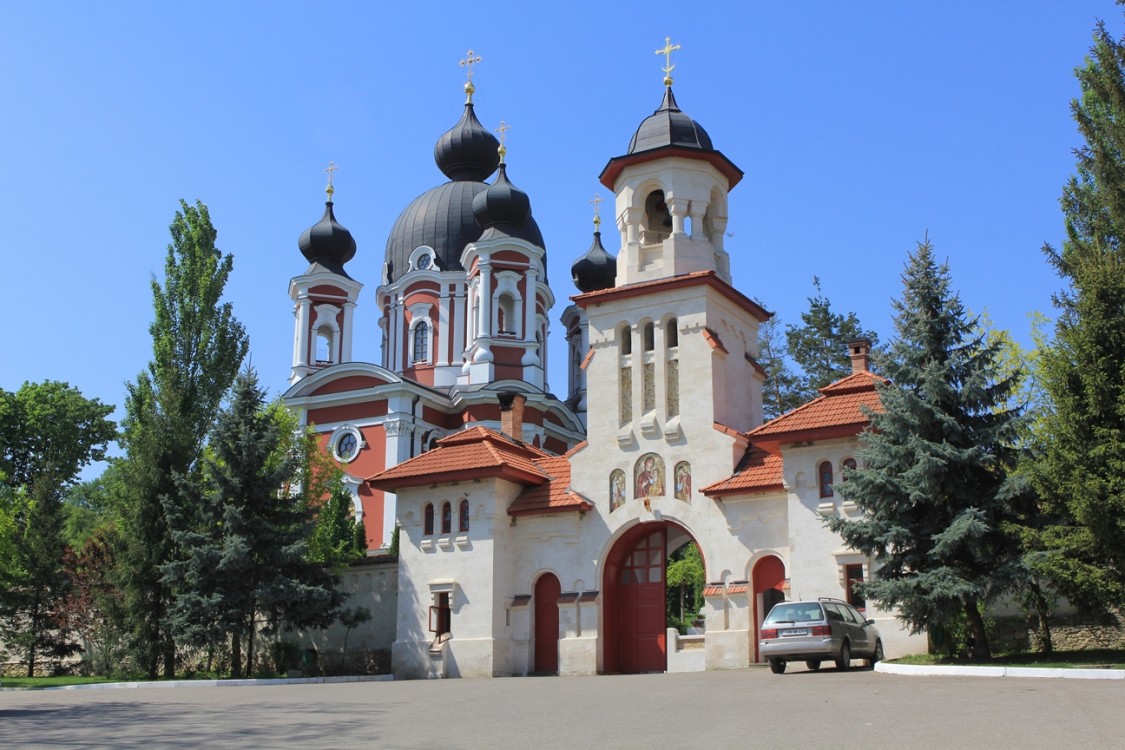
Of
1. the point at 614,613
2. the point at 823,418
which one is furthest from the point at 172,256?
the point at 823,418

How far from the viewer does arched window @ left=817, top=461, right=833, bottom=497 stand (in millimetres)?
23953

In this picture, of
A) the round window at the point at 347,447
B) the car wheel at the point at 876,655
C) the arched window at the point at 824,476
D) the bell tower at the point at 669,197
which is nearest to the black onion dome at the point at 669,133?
the bell tower at the point at 669,197

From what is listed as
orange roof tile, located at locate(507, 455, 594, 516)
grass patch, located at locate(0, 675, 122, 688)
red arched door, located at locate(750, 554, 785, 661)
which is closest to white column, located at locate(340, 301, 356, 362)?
orange roof tile, located at locate(507, 455, 594, 516)

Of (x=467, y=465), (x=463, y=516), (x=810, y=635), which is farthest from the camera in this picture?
(x=463, y=516)

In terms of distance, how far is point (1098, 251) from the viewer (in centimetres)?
1944

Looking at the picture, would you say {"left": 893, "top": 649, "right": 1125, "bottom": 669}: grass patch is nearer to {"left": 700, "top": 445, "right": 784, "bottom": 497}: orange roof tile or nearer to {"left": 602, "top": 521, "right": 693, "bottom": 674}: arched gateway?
{"left": 700, "top": 445, "right": 784, "bottom": 497}: orange roof tile

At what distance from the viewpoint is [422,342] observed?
4925 centimetres

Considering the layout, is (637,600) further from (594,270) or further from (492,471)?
(594,270)

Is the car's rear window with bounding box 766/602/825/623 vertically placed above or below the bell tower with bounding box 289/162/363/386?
below

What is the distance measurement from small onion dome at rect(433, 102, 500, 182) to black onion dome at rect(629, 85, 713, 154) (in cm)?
2360

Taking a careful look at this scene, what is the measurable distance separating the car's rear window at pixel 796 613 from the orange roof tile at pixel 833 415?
5.15 metres

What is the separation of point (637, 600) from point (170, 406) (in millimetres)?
12303

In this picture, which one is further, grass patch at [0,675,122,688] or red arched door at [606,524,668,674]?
red arched door at [606,524,668,674]

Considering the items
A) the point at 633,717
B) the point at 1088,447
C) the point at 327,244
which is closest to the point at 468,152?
the point at 327,244
